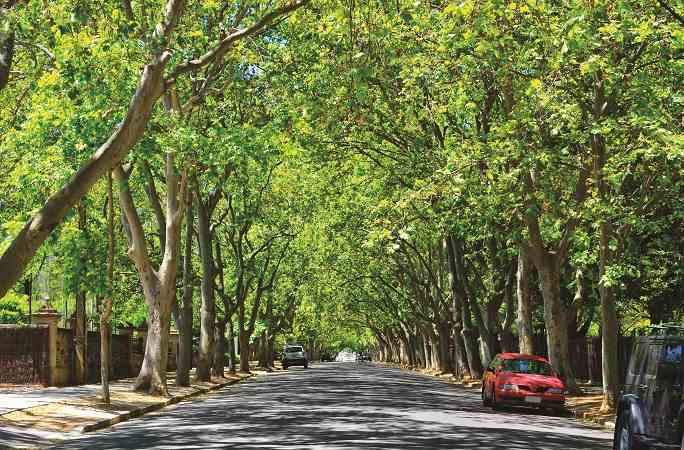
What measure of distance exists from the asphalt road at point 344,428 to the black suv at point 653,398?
8.47 feet

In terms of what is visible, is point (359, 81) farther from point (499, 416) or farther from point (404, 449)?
point (499, 416)

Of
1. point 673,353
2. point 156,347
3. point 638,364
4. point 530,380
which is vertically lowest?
point 530,380

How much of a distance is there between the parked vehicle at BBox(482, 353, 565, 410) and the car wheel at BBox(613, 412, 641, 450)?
40.5 feet

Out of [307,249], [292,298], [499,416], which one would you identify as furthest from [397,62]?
[292,298]

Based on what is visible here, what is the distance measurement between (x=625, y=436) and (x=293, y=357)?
66.8 metres

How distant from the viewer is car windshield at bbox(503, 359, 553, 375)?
2683 cm

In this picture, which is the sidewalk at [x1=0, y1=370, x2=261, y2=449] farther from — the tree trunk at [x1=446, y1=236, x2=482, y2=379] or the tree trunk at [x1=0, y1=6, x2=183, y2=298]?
the tree trunk at [x1=446, y1=236, x2=482, y2=379]

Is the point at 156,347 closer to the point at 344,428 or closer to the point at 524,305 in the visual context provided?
the point at 524,305

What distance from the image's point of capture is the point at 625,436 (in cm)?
1279

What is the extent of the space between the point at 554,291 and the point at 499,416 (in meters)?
7.28

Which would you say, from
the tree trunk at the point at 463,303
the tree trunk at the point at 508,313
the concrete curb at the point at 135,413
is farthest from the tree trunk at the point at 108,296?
the tree trunk at the point at 463,303

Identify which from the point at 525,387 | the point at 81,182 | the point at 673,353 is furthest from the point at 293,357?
the point at 673,353

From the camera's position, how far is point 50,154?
85.4ft

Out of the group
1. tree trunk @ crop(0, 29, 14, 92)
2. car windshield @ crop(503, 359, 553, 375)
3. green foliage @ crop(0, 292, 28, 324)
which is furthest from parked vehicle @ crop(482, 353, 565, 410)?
green foliage @ crop(0, 292, 28, 324)
